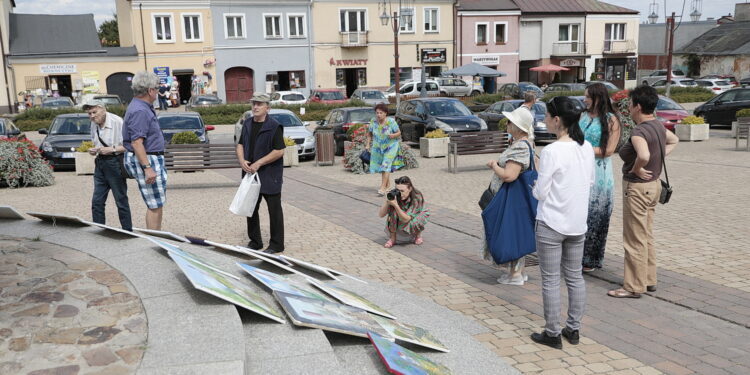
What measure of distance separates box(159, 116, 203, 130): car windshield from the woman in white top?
14.3 metres

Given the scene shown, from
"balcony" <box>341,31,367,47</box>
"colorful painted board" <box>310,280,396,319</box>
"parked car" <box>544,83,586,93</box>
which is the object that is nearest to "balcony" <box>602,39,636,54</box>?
"parked car" <box>544,83,586,93</box>

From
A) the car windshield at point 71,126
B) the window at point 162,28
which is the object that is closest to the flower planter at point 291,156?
the car windshield at point 71,126

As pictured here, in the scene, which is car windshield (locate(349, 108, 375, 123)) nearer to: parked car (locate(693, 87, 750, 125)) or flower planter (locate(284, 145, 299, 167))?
flower planter (locate(284, 145, 299, 167))

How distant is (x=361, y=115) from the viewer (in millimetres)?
19844

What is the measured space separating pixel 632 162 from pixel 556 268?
1.70 metres

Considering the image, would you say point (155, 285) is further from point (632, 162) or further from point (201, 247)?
point (632, 162)

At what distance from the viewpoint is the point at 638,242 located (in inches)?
231

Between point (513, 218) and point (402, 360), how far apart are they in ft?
8.01

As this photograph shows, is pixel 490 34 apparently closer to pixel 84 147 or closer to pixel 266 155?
pixel 84 147

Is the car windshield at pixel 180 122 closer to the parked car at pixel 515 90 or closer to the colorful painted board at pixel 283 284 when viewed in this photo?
the colorful painted board at pixel 283 284

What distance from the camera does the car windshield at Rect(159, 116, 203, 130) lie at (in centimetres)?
1762

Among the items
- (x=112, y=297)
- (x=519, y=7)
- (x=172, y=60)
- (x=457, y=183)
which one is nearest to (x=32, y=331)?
(x=112, y=297)

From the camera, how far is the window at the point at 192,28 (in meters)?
45.4

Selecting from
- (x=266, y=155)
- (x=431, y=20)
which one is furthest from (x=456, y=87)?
(x=266, y=155)
